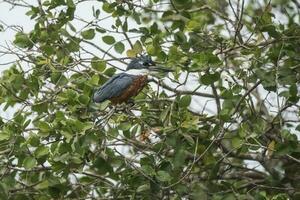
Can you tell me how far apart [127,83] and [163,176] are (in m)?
1.07

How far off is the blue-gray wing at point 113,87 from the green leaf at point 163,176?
938 millimetres

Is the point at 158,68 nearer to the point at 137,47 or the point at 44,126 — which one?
the point at 137,47

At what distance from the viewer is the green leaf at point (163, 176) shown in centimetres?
409

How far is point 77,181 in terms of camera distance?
16.3 feet

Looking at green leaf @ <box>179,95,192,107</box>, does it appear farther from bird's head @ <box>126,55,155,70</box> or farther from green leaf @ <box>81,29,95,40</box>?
green leaf @ <box>81,29,95,40</box>

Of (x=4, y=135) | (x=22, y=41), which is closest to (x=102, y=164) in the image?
(x=4, y=135)

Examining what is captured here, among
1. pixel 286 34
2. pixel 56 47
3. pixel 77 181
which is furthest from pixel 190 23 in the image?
pixel 77 181

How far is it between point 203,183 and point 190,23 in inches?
45.7

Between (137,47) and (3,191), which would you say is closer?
(3,191)

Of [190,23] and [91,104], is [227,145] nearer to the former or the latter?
[190,23]

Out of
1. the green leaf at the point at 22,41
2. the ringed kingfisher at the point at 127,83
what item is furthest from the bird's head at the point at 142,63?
the green leaf at the point at 22,41

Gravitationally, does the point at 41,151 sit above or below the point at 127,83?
below

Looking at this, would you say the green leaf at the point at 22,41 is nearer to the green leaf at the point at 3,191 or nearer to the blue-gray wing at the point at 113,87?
the blue-gray wing at the point at 113,87

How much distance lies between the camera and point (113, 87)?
16.1 ft
